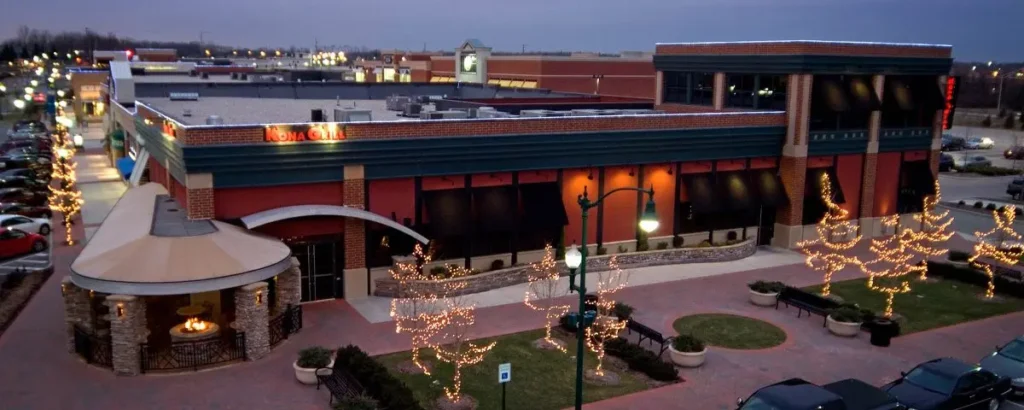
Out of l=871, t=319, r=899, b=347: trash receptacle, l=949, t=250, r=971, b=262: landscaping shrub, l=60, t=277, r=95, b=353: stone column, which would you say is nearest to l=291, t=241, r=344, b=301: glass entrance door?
l=60, t=277, r=95, b=353: stone column

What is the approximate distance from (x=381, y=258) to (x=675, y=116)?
1402 cm

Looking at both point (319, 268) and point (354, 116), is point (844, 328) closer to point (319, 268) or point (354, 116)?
point (319, 268)

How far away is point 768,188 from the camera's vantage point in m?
36.9

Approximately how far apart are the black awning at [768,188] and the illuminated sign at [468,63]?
52.5 metres

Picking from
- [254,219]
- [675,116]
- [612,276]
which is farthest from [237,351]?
[675,116]

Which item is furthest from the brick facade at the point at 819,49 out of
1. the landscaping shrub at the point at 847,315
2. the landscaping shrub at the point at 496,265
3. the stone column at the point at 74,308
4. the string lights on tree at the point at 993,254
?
the stone column at the point at 74,308

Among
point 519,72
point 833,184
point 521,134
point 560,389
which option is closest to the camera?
point 560,389

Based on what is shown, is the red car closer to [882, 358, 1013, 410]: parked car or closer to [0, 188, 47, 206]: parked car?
[0, 188, 47, 206]: parked car

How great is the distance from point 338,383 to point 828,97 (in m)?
27.7

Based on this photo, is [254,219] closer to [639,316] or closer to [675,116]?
[639,316]

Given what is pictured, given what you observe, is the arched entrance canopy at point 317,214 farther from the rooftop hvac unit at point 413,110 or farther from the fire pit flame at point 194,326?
Answer: the rooftop hvac unit at point 413,110

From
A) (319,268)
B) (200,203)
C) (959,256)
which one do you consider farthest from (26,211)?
(959,256)

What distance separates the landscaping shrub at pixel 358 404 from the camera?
16922 millimetres

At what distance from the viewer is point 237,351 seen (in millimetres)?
21844
